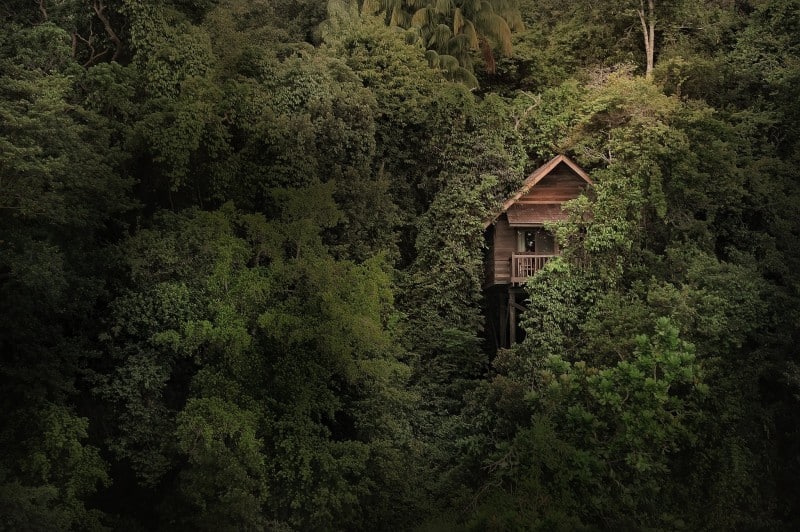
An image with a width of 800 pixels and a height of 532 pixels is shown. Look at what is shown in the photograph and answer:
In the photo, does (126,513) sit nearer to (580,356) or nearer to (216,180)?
(216,180)

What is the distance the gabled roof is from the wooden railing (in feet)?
4.66

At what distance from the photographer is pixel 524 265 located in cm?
2791

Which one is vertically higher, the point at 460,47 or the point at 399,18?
the point at 399,18

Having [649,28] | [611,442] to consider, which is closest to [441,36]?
[649,28]

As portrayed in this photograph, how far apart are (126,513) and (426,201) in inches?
525

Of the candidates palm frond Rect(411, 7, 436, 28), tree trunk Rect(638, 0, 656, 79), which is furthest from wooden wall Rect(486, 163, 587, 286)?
palm frond Rect(411, 7, 436, 28)

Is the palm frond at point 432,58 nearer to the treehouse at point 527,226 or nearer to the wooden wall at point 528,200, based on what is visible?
the treehouse at point 527,226

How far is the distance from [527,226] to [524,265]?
134 cm

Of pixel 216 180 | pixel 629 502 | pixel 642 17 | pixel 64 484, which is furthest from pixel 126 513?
pixel 642 17

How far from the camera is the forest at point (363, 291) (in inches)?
909

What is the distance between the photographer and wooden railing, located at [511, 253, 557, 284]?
27750 millimetres

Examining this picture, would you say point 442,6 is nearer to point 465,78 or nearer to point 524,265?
point 465,78

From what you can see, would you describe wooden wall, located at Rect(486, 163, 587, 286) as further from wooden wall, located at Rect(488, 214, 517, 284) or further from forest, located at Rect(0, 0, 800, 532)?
forest, located at Rect(0, 0, 800, 532)

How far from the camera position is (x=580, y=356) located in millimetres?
25938
